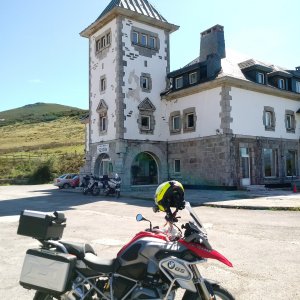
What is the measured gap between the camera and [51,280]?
349cm

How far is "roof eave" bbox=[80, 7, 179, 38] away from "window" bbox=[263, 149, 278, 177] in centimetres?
1171

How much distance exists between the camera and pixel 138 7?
2555 cm

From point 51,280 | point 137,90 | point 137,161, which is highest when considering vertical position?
point 137,90

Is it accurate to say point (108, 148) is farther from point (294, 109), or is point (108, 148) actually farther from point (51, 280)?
point (51, 280)

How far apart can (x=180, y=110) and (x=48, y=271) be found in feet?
73.6

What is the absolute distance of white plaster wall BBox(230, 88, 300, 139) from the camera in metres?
22.6

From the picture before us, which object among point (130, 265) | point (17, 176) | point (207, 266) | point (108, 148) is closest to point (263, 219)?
point (207, 266)

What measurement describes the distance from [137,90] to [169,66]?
3.79 metres

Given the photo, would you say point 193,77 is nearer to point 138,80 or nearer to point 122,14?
point 138,80

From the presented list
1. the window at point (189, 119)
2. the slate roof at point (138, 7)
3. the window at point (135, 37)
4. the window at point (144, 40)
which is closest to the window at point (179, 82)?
the window at point (189, 119)

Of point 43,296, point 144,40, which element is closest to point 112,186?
point 144,40

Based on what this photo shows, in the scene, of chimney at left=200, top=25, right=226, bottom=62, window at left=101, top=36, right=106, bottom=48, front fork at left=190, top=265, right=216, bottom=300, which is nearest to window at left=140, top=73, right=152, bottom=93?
window at left=101, top=36, right=106, bottom=48

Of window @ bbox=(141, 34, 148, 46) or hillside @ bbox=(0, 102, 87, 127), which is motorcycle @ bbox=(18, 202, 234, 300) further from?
hillside @ bbox=(0, 102, 87, 127)

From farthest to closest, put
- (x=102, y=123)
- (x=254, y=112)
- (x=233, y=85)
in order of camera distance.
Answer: (x=102, y=123), (x=254, y=112), (x=233, y=85)
